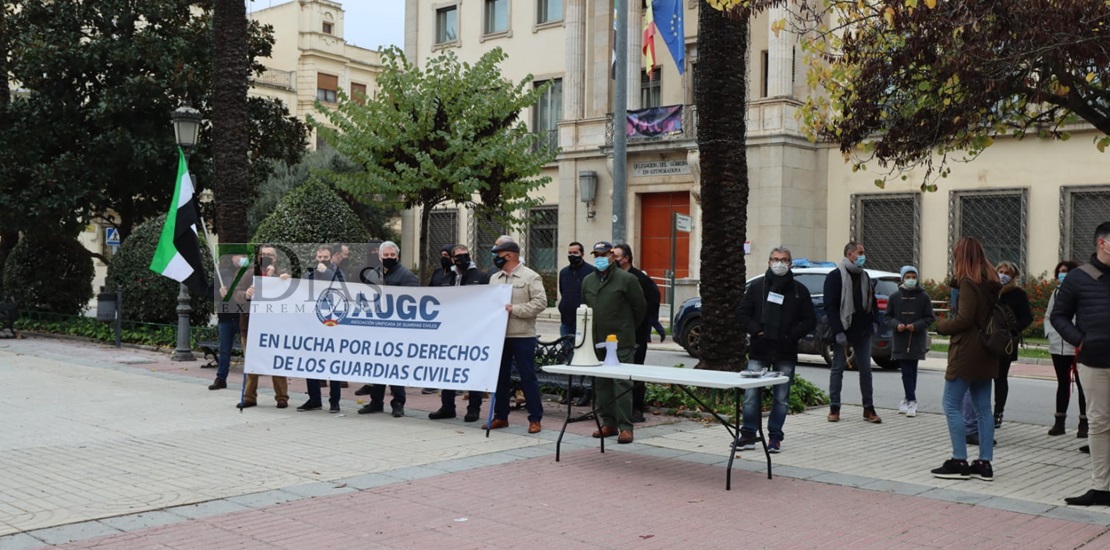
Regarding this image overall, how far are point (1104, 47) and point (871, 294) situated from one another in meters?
3.56

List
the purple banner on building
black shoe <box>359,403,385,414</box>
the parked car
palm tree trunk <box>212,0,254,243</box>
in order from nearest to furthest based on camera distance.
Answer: black shoe <box>359,403,385,414</box>
the parked car
palm tree trunk <box>212,0,254,243</box>
the purple banner on building

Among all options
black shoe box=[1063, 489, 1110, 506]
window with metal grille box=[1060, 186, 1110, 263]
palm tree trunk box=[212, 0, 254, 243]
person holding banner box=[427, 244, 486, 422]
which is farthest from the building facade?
black shoe box=[1063, 489, 1110, 506]

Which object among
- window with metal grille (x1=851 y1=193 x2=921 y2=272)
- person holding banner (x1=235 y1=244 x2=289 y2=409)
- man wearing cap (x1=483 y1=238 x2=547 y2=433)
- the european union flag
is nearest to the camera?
man wearing cap (x1=483 y1=238 x2=547 y2=433)

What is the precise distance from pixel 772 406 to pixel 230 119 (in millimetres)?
12117

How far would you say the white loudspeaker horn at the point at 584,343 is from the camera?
911 cm

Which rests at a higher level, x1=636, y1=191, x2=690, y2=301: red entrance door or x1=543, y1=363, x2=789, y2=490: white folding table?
x1=636, y1=191, x2=690, y2=301: red entrance door

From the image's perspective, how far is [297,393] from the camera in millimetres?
13367

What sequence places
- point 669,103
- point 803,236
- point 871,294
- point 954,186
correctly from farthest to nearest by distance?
point 669,103 → point 803,236 → point 954,186 → point 871,294

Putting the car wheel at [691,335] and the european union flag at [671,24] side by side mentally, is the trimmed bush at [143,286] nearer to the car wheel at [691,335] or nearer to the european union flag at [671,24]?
the car wheel at [691,335]

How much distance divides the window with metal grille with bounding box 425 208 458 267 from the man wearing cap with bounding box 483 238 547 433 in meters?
27.8

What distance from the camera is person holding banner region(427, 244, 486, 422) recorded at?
1093cm

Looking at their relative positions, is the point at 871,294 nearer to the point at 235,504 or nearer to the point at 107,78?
the point at 235,504

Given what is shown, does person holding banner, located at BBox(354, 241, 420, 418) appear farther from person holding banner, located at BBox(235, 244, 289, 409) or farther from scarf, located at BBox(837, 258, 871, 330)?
scarf, located at BBox(837, 258, 871, 330)

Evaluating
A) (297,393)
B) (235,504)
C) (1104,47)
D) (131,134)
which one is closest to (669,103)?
(131,134)
